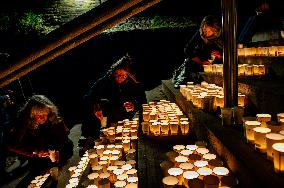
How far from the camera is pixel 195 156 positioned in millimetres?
2654

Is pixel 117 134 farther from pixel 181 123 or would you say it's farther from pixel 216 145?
pixel 216 145

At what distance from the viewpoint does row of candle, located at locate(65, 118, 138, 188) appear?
2.91 metres

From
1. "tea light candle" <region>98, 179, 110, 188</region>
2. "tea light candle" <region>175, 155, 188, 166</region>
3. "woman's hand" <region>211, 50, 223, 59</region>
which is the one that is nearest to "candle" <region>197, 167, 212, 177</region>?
"tea light candle" <region>175, 155, 188, 166</region>

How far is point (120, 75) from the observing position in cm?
611

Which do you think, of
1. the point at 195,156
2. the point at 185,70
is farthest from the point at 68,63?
the point at 195,156

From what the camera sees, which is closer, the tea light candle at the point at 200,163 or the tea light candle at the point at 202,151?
the tea light candle at the point at 200,163

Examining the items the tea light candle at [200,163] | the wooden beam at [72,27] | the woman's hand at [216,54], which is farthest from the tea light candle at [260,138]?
the woman's hand at [216,54]

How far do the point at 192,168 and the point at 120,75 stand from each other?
3989 mm

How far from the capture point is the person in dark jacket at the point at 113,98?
6285 millimetres

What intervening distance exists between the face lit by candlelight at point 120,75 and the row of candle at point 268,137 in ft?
13.2

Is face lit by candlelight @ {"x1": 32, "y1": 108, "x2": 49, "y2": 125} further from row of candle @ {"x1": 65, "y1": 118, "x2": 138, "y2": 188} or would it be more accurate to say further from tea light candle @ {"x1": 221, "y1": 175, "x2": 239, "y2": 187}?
tea light candle @ {"x1": 221, "y1": 175, "x2": 239, "y2": 187}

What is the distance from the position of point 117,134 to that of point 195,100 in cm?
158

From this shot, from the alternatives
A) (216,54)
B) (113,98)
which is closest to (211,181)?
(216,54)

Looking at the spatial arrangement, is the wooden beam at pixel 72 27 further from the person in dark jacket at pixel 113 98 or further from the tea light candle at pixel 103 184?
the person in dark jacket at pixel 113 98
